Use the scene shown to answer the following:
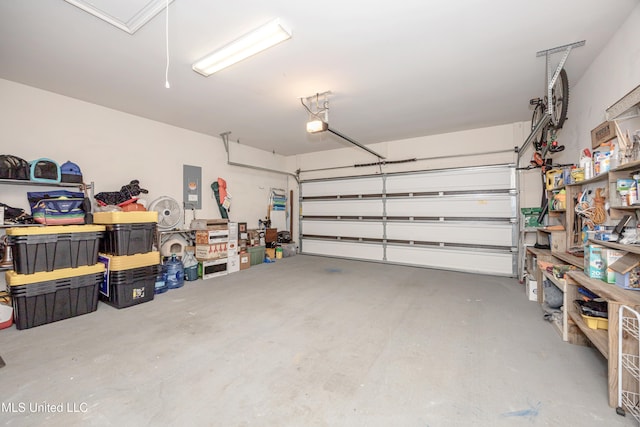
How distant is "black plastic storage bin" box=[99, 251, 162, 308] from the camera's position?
3203 millimetres

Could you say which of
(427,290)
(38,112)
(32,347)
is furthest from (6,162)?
(427,290)

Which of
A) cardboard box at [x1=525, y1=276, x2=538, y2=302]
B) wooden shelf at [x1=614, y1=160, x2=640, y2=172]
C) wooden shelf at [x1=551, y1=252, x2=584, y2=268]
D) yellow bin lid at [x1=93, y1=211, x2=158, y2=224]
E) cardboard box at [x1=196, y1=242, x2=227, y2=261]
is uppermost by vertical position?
wooden shelf at [x1=614, y1=160, x2=640, y2=172]

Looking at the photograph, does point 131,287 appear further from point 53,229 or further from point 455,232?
point 455,232

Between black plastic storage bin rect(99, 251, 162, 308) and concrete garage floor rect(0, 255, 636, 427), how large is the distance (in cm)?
16

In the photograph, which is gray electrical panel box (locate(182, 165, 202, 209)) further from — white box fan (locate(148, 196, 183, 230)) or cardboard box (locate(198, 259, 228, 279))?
cardboard box (locate(198, 259, 228, 279))

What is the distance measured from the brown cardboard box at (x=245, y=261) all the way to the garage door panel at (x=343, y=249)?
2233 mm

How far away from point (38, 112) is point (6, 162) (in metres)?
0.99

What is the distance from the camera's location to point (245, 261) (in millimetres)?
5527

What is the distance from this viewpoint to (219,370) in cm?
194

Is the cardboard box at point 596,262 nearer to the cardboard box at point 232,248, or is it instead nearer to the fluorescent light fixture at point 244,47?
the fluorescent light fixture at point 244,47

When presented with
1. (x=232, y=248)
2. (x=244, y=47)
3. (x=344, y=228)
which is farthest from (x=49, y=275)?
(x=344, y=228)

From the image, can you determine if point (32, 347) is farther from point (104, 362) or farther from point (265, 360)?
point (265, 360)

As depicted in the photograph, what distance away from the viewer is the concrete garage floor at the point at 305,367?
152 cm

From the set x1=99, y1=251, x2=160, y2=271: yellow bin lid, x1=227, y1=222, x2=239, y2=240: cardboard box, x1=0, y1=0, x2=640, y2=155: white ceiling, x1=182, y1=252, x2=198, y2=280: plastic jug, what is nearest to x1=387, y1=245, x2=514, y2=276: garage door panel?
x1=0, y1=0, x2=640, y2=155: white ceiling
